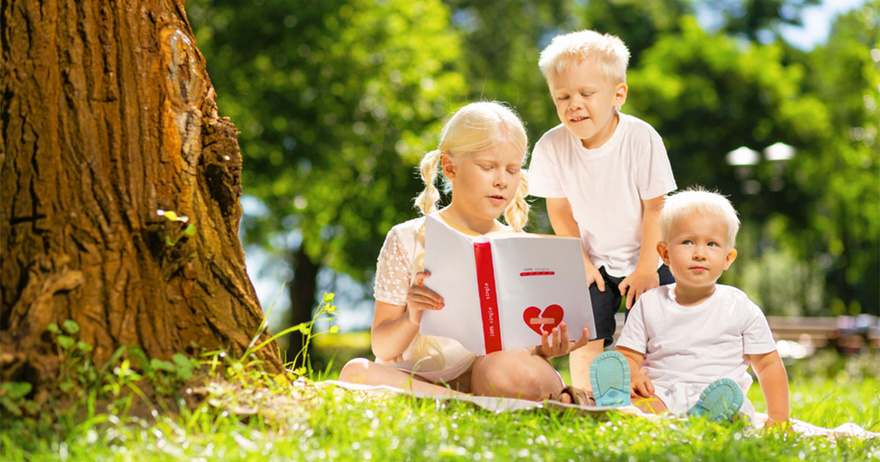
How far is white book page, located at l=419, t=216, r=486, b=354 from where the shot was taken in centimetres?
353

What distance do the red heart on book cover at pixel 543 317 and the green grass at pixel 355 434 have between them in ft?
1.32

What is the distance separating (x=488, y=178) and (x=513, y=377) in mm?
935

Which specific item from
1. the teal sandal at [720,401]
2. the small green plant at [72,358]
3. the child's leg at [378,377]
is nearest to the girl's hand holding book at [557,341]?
the child's leg at [378,377]

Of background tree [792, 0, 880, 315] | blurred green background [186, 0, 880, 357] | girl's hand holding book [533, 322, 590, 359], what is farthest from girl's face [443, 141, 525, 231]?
background tree [792, 0, 880, 315]

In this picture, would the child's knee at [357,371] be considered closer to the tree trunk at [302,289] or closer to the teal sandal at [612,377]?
the teal sandal at [612,377]

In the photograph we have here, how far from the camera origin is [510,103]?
48.2 ft

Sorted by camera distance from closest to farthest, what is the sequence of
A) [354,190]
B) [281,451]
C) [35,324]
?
[281,451], [35,324], [354,190]

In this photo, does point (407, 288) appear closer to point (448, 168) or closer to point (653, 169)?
point (448, 168)

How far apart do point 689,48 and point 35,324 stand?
21.0m

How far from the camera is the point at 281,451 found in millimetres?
2650

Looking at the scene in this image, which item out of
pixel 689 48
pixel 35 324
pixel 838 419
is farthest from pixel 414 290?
pixel 689 48

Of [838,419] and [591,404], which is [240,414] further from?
[838,419]

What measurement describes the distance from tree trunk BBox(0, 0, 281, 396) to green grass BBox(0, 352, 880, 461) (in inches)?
10.0

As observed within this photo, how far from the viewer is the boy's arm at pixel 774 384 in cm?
383
